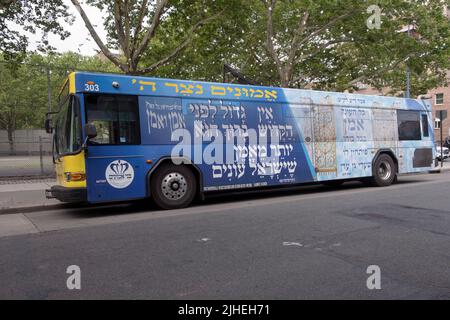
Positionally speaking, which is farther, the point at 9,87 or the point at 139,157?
the point at 9,87

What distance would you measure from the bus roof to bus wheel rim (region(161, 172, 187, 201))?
1.87m

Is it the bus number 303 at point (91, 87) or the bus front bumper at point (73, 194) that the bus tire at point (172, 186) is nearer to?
the bus front bumper at point (73, 194)

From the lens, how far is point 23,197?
10289 millimetres

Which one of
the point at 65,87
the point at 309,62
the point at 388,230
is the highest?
the point at 309,62

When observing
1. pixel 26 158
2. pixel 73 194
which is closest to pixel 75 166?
pixel 73 194

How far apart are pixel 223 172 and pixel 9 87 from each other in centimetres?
3442

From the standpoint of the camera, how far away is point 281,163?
33.0ft

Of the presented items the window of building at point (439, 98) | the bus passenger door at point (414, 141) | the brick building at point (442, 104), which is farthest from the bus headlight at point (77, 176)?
the window of building at point (439, 98)

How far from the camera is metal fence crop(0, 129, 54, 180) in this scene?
615 inches

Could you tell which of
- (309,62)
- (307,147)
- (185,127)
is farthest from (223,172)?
(309,62)

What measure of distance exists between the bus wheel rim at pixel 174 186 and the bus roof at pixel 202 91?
187 centimetres

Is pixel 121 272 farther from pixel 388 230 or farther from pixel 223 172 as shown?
pixel 223 172

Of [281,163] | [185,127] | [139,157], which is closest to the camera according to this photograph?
[139,157]

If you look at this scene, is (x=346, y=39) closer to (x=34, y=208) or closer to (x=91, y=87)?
(x=91, y=87)
